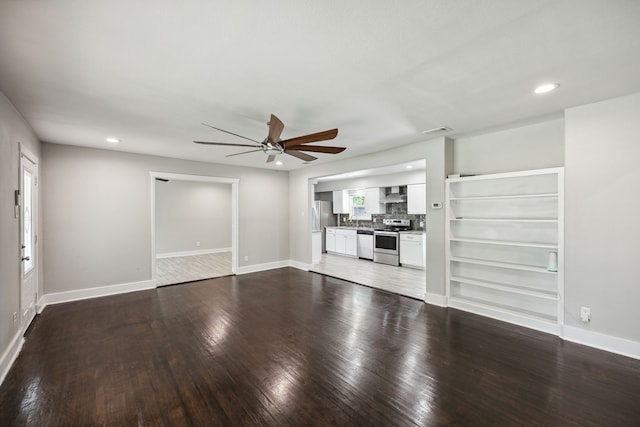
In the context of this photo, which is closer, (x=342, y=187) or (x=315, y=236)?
(x=315, y=236)

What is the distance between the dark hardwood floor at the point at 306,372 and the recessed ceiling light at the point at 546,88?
8.47 feet

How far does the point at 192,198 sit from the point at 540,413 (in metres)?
9.39

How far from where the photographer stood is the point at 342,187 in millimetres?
9039

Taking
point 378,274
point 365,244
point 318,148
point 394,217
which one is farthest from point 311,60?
point 394,217

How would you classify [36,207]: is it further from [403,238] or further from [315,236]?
[403,238]

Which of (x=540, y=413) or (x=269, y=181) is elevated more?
(x=269, y=181)

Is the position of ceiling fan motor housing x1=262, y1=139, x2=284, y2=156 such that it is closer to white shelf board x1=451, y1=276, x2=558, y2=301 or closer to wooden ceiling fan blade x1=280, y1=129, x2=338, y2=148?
wooden ceiling fan blade x1=280, y1=129, x2=338, y2=148

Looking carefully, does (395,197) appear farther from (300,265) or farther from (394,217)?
(300,265)

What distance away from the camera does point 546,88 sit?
8.31ft

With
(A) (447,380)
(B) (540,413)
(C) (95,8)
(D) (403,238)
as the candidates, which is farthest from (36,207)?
(D) (403,238)

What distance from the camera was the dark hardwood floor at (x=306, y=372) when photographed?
194 centimetres

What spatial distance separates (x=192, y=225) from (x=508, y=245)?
8654 mm

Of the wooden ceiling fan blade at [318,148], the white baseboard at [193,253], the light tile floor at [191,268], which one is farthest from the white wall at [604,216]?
the white baseboard at [193,253]

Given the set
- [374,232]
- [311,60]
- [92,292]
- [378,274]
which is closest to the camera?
[311,60]
